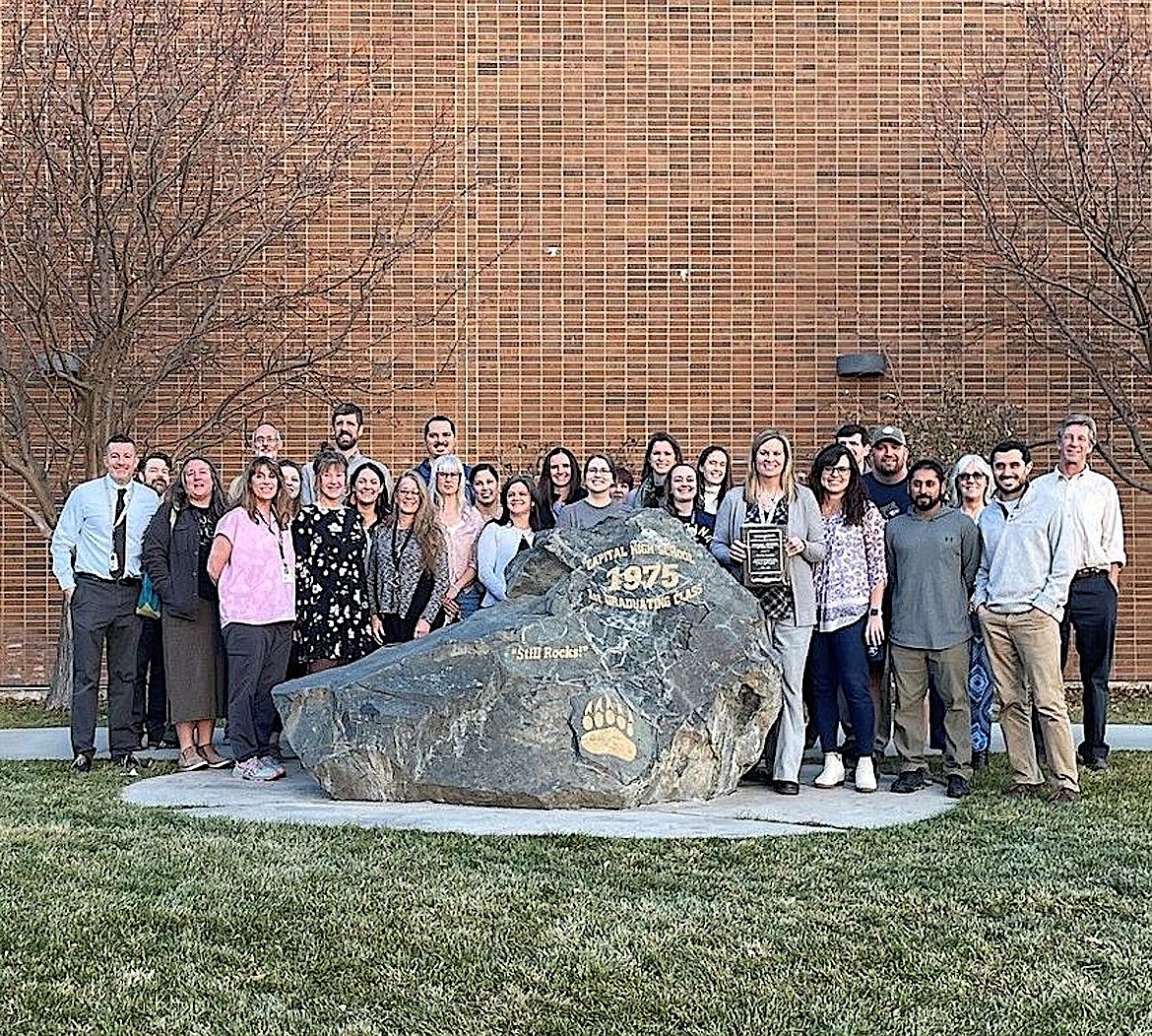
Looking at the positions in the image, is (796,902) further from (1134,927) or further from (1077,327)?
(1077,327)

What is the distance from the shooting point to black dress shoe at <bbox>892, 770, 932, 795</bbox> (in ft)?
28.5

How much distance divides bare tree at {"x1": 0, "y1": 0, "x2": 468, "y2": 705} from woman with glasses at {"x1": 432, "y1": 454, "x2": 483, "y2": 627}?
13.9ft

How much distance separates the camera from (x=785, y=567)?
28.7 feet

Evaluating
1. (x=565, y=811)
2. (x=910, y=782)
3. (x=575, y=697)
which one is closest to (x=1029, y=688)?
(x=910, y=782)

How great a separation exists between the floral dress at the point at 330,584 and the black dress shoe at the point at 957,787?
3537 mm

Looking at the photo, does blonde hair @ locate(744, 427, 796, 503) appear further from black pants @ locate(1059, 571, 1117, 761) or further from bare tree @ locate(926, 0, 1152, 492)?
bare tree @ locate(926, 0, 1152, 492)

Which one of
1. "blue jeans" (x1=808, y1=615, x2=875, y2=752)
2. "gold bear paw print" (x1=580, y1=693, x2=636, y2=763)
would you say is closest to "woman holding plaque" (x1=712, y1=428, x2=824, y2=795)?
"blue jeans" (x1=808, y1=615, x2=875, y2=752)

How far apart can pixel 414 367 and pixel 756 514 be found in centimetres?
693

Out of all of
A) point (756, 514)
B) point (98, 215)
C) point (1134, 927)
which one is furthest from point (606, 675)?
point (98, 215)

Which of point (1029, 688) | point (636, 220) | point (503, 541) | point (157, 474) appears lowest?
point (1029, 688)

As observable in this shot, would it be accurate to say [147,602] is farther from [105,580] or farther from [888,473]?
[888,473]

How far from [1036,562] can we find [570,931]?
3847 millimetres

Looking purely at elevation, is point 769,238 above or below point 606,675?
above

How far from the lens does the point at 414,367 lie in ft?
49.8
